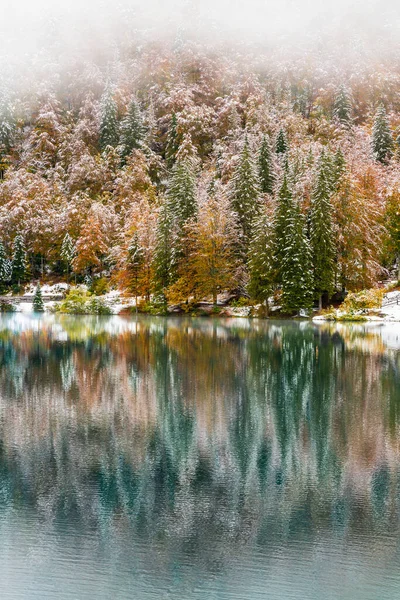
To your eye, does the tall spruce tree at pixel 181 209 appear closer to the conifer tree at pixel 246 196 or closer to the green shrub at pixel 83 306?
the conifer tree at pixel 246 196

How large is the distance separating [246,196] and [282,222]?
1061cm

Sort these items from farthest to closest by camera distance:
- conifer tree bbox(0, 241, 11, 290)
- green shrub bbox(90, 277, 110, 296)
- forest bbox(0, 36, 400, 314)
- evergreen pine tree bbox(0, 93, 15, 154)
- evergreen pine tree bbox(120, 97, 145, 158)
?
1. evergreen pine tree bbox(0, 93, 15, 154)
2. evergreen pine tree bbox(120, 97, 145, 158)
3. conifer tree bbox(0, 241, 11, 290)
4. green shrub bbox(90, 277, 110, 296)
5. forest bbox(0, 36, 400, 314)

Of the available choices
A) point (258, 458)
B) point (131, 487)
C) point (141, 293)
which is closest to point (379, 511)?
point (258, 458)

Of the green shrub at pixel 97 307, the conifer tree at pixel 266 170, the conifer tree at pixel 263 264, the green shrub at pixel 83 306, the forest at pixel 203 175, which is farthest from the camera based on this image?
the conifer tree at pixel 266 170

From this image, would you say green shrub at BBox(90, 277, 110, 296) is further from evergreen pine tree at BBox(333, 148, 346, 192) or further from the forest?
evergreen pine tree at BBox(333, 148, 346, 192)

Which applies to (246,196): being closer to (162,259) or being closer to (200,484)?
(162,259)

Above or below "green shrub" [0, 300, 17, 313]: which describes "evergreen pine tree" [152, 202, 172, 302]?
above

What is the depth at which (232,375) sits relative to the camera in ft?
85.5

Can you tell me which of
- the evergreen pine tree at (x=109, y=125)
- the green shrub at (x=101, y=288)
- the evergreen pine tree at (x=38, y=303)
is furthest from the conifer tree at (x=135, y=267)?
the evergreen pine tree at (x=109, y=125)

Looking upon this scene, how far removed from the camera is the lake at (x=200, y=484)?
908cm

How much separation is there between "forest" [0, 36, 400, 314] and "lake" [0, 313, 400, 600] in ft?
119

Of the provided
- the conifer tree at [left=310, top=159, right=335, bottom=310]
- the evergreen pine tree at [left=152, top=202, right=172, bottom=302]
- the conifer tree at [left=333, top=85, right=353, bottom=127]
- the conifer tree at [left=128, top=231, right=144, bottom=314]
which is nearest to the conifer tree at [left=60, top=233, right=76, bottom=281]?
the conifer tree at [left=128, top=231, right=144, bottom=314]

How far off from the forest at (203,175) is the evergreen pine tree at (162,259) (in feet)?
0.55

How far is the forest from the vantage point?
62250 millimetres
